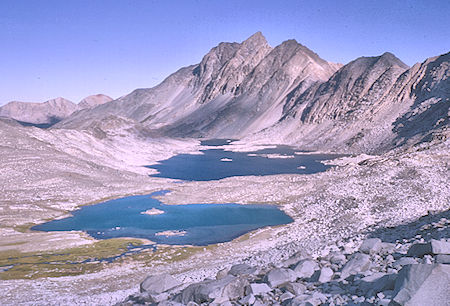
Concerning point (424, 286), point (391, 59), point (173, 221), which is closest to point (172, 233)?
point (173, 221)

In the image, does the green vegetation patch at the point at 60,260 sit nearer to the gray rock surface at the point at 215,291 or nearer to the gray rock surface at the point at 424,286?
the gray rock surface at the point at 215,291

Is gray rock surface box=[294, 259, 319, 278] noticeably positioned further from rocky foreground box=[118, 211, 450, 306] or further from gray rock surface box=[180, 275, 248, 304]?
gray rock surface box=[180, 275, 248, 304]

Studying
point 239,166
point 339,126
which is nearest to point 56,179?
point 239,166

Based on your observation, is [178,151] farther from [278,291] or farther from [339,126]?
[278,291]

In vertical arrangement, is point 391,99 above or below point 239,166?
above

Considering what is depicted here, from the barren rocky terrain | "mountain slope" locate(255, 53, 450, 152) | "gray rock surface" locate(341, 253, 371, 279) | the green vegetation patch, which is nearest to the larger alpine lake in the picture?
the barren rocky terrain

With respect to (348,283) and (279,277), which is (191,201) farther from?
(348,283)
